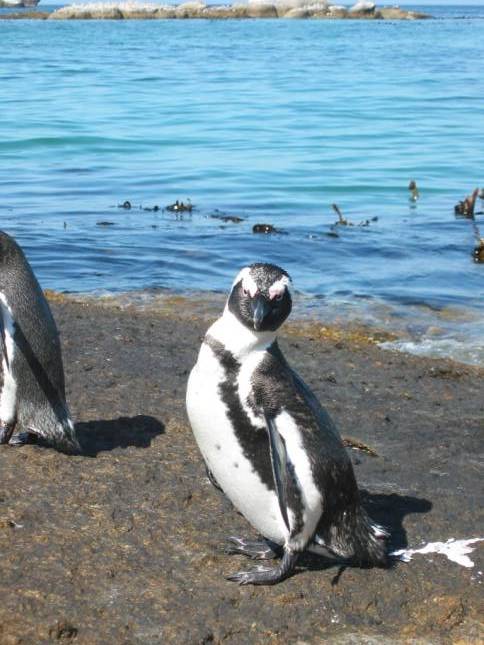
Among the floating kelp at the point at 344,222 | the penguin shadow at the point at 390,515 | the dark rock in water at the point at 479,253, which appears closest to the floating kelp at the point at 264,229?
the floating kelp at the point at 344,222

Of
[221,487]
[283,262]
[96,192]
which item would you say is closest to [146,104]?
A: [96,192]

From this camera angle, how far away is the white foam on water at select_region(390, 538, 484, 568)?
14.0 ft

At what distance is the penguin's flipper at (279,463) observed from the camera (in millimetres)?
3900

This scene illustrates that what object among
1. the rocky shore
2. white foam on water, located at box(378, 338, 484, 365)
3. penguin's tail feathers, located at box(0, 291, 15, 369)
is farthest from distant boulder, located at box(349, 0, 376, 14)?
penguin's tail feathers, located at box(0, 291, 15, 369)

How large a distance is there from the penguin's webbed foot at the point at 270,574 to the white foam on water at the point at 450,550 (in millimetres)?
469

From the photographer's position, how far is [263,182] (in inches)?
693

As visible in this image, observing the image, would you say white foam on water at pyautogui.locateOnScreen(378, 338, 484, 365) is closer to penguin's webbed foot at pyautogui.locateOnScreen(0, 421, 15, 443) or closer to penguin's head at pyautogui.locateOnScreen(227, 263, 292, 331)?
penguin's webbed foot at pyautogui.locateOnScreen(0, 421, 15, 443)

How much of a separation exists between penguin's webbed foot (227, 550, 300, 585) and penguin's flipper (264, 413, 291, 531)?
198 millimetres

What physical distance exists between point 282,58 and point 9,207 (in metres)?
34.9

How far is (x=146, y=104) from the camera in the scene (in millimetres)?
29141

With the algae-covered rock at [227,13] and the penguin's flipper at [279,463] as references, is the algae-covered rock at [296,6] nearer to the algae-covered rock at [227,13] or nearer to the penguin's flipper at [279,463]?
the algae-covered rock at [227,13]

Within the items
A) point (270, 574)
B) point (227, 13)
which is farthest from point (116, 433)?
point (227, 13)

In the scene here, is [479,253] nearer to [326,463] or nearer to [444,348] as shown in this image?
[444,348]

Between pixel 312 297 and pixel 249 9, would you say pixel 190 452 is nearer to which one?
pixel 312 297
